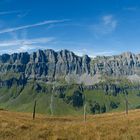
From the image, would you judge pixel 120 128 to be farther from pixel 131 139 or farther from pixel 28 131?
pixel 28 131

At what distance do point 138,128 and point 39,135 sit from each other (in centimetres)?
767

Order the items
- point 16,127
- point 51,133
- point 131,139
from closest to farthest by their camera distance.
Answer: point 131,139 → point 51,133 → point 16,127

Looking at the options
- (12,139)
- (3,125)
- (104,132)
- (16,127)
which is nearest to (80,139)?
(104,132)

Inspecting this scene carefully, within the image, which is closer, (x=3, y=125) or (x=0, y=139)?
(x=0, y=139)

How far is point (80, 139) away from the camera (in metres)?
20.1

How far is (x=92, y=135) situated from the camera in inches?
826

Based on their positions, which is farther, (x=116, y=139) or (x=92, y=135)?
(x=92, y=135)

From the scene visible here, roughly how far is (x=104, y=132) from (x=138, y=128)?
2.99 meters

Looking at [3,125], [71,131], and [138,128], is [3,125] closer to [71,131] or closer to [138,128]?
[71,131]

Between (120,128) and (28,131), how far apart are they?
7.14 meters

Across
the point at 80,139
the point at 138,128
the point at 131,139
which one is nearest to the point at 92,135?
the point at 80,139

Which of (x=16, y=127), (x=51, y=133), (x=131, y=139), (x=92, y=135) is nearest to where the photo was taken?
(x=131, y=139)

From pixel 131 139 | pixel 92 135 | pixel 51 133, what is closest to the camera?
pixel 131 139

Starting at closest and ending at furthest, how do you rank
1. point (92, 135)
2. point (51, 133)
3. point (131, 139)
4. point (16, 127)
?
point (131, 139) < point (92, 135) < point (51, 133) < point (16, 127)
